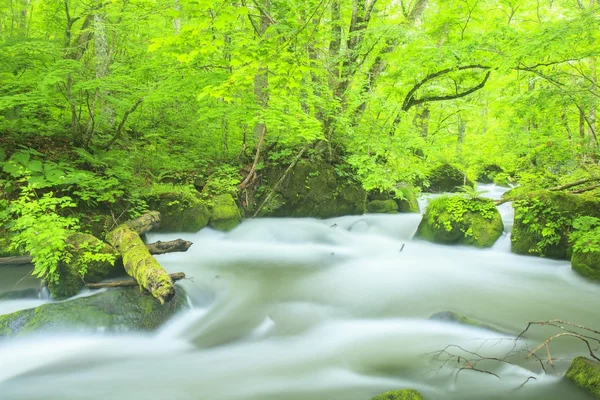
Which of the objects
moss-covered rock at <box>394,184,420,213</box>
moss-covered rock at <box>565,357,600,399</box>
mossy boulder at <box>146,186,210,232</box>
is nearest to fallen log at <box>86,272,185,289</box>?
mossy boulder at <box>146,186,210,232</box>

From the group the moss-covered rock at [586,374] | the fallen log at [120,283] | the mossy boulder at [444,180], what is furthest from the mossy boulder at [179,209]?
the mossy boulder at [444,180]

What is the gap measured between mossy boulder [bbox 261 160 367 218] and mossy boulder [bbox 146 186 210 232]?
1.96 metres

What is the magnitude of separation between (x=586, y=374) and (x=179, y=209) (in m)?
6.84

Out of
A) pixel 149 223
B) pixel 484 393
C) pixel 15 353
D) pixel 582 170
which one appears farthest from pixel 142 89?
pixel 582 170

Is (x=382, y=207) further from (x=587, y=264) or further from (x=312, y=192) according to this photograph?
(x=587, y=264)

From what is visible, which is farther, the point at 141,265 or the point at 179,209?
the point at 179,209

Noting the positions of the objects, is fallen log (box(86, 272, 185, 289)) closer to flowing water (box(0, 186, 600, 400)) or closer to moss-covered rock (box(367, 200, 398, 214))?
flowing water (box(0, 186, 600, 400))

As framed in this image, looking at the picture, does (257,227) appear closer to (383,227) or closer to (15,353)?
(383,227)

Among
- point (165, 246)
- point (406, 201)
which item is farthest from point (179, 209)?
point (406, 201)

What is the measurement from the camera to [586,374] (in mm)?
3025

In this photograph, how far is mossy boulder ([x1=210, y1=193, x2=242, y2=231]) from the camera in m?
8.11

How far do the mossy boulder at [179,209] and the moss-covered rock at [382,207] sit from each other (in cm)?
520

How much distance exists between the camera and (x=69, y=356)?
12.0 ft

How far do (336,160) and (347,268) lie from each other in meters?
4.20
